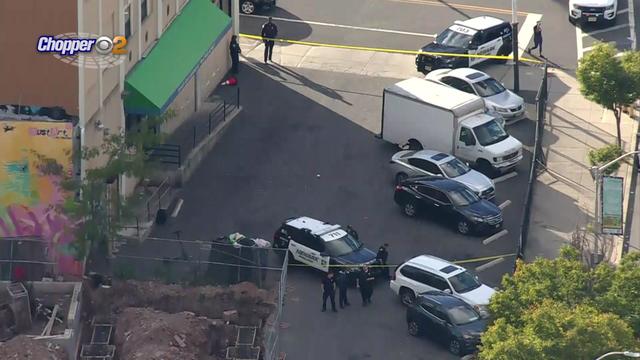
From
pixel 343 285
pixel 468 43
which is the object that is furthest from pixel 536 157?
pixel 343 285

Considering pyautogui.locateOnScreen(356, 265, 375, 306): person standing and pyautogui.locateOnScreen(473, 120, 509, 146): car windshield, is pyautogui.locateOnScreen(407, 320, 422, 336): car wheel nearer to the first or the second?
pyautogui.locateOnScreen(356, 265, 375, 306): person standing

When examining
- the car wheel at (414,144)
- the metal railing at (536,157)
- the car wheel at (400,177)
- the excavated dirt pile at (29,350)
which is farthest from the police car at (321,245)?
the excavated dirt pile at (29,350)

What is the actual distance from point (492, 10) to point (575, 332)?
3456cm

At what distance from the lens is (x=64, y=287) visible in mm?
43031

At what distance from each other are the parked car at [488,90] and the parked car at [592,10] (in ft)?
30.1

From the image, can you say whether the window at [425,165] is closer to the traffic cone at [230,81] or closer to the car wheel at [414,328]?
the car wheel at [414,328]

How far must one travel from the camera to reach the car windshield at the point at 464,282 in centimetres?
4422

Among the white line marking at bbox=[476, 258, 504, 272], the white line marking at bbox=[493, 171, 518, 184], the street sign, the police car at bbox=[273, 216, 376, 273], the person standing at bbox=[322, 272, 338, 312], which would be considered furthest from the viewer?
the white line marking at bbox=[493, 171, 518, 184]

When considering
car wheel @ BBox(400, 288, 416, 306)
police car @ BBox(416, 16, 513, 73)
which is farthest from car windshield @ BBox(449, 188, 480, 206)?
police car @ BBox(416, 16, 513, 73)

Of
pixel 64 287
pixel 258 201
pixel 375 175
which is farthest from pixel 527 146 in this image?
pixel 64 287

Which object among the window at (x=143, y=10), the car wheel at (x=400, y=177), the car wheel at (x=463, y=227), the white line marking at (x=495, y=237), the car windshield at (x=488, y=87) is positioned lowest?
the white line marking at (x=495, y=237)

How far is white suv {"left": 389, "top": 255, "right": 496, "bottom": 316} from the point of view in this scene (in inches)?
1736

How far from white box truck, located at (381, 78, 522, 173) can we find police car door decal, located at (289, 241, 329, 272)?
9.34 m

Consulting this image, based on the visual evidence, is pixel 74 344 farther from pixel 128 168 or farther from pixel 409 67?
pixel 409 67
